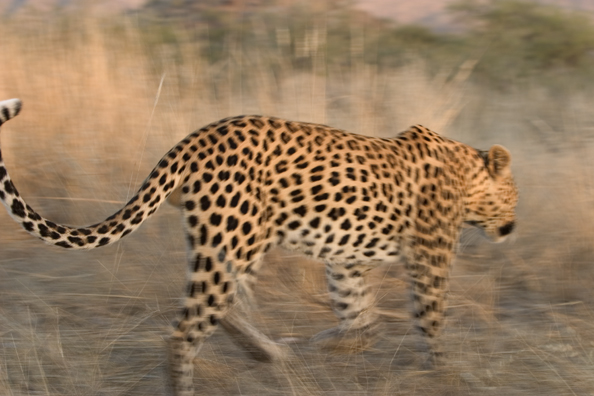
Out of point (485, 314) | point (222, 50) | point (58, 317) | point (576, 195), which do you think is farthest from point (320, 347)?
point (222, 50)

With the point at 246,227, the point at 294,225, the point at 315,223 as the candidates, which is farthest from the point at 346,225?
the point at 246,227

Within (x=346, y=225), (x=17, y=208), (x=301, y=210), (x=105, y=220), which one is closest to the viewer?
(x=17, y=208)

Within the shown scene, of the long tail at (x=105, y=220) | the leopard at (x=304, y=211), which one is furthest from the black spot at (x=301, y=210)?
the long tail at (x=105, y=220)

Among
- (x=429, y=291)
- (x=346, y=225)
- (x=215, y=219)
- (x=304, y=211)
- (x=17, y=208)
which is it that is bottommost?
(x=429, y=291)

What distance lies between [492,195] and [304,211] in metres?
1.48

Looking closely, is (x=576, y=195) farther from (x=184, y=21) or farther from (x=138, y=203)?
(x=184, y=21)

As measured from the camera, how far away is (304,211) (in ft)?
14.6

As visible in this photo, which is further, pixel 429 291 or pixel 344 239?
pixel 429 291

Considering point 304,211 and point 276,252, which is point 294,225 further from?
point 276,252

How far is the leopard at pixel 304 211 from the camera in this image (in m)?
4.19

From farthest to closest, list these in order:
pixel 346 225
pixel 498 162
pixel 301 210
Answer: pixel 498 162 → pixel 346 225 → pixel 301 210

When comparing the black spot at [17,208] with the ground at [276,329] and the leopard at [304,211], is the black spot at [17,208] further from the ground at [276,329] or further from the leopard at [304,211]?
the ground at [276,329]

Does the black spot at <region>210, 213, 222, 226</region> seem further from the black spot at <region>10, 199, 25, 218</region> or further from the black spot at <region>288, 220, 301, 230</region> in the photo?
the black spot at <region>10, 199, 25, 218</region>

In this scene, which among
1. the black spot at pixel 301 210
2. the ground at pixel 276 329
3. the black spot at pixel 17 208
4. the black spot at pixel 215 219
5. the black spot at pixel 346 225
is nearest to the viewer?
the black spot at pixel 17 208
